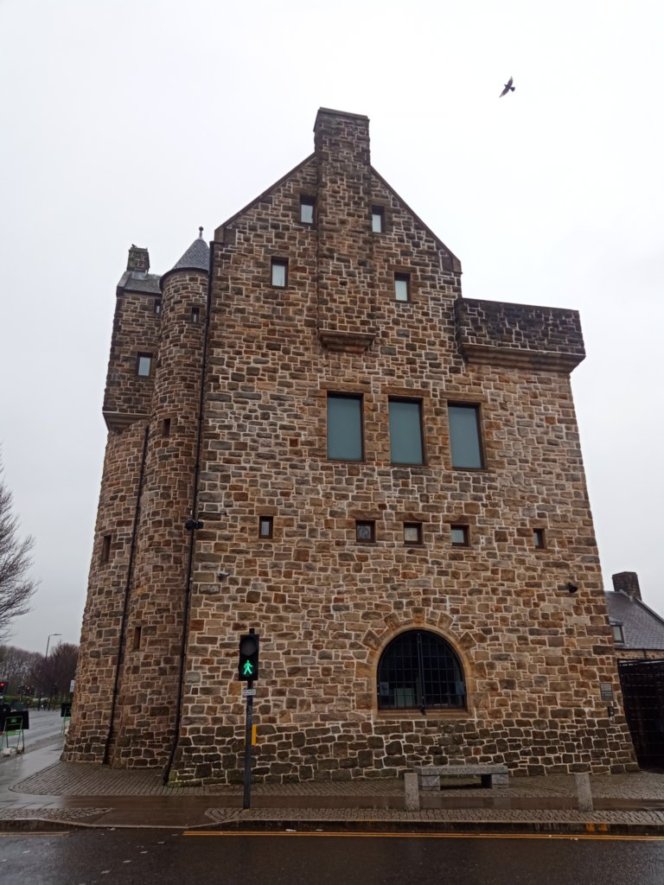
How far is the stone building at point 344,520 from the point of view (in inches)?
547

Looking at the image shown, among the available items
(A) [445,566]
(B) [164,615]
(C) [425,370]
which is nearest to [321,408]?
(C) [425,370]

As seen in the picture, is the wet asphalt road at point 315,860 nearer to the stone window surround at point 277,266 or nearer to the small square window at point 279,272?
the stone window surround at point 277,266

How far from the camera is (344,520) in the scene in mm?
15148

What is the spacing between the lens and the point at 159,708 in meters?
15.1

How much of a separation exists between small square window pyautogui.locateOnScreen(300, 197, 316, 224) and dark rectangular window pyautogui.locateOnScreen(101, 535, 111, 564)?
34.8ft

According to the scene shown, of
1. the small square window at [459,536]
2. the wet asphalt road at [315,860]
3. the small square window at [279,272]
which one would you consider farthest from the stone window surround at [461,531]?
the small square window at [279,272]

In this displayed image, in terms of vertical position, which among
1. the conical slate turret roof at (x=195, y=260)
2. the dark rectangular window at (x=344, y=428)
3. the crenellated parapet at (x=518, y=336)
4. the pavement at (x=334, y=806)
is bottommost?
the pavement at (x=334, y=806)

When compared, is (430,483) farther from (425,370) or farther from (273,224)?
(273,224)

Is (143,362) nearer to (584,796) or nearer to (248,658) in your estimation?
(248,658)

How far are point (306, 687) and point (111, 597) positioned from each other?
688cm

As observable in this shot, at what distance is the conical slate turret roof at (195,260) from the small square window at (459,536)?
10347 mm

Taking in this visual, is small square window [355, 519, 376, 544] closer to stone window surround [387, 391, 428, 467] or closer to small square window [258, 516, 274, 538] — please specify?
stone window surround [387, 391, 428, 467]

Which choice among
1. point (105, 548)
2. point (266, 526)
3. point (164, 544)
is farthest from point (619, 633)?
point (105, 548)

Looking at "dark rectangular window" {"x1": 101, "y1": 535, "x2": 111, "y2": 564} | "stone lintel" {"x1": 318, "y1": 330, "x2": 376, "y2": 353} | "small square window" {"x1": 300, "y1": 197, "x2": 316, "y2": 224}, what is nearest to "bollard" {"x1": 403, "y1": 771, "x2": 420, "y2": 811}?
"stone lintel" {"x1": 318, "y1": 330, "x2": 376, "y2": 353}
